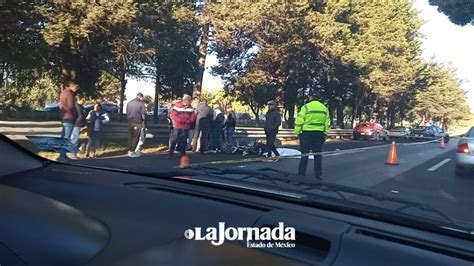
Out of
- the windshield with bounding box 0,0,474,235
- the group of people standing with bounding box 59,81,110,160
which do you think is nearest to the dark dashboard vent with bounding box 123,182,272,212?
the windshield with bounding box 0,0,474,235

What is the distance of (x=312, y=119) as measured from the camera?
10.0 m

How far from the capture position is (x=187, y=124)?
1400 centimetres

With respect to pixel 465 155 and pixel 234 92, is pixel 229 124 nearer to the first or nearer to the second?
pixel 465 155

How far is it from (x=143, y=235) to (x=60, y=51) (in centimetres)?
2008

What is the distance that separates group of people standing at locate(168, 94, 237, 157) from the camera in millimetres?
13648

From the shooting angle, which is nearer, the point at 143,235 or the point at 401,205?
the point at 143,235

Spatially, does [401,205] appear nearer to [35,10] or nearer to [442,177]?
[442,177]

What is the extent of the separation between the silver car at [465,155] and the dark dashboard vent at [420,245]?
10.1 meters

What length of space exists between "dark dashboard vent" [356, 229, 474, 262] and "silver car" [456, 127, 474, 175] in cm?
1007

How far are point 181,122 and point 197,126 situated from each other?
2.11m

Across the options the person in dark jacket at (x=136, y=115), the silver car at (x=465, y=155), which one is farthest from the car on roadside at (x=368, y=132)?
the person in dark jacket at (x=136, y=115)

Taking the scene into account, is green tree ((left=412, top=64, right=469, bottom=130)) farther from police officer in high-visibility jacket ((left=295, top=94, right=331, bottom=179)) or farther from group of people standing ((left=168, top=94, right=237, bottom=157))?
police officer in high-visibility jacket ((left=295, top=94, right=331, bottom=179))

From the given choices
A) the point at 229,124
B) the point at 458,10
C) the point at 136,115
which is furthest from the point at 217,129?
the point at 458,10

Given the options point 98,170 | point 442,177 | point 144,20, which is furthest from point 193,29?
point 98,170
